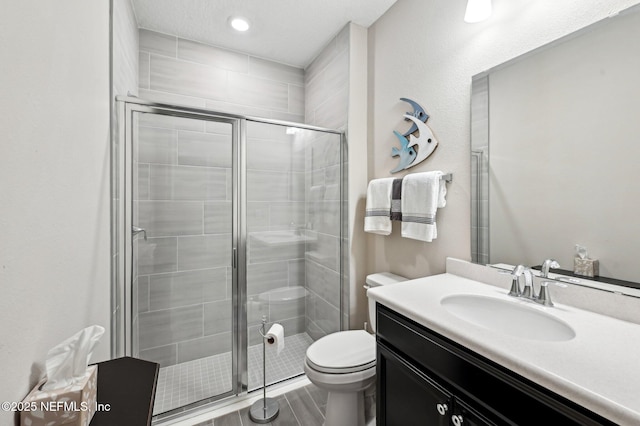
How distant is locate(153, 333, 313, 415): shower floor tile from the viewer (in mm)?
1672

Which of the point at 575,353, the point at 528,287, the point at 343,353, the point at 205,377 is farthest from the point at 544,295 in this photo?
the point at 205,377

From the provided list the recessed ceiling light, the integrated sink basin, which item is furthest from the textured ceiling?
the integrated sink basin

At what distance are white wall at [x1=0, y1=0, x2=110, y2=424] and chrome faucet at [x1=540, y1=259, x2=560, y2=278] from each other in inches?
63.1

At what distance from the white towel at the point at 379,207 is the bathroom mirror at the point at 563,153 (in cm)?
51

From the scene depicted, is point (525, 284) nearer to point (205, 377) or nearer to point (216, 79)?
point (205, 377)

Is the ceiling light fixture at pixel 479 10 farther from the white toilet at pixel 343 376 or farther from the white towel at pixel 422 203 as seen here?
the white toilet at pixel 343 376

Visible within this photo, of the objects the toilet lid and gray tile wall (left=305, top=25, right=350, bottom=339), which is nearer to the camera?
the toilet lid

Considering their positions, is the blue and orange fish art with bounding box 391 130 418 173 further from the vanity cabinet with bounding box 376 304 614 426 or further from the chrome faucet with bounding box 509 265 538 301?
the vanity cabinet with bounding box 376 304 614 426

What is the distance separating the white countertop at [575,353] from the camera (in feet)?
1.82

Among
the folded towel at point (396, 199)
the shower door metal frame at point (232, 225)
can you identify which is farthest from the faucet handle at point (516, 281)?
the shower door metal frame at point (232, 225)

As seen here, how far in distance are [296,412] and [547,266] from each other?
5.07 ft

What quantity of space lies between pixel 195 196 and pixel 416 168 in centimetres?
141

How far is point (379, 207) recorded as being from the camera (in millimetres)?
1809

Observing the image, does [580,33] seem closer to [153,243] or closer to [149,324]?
[153,243]
